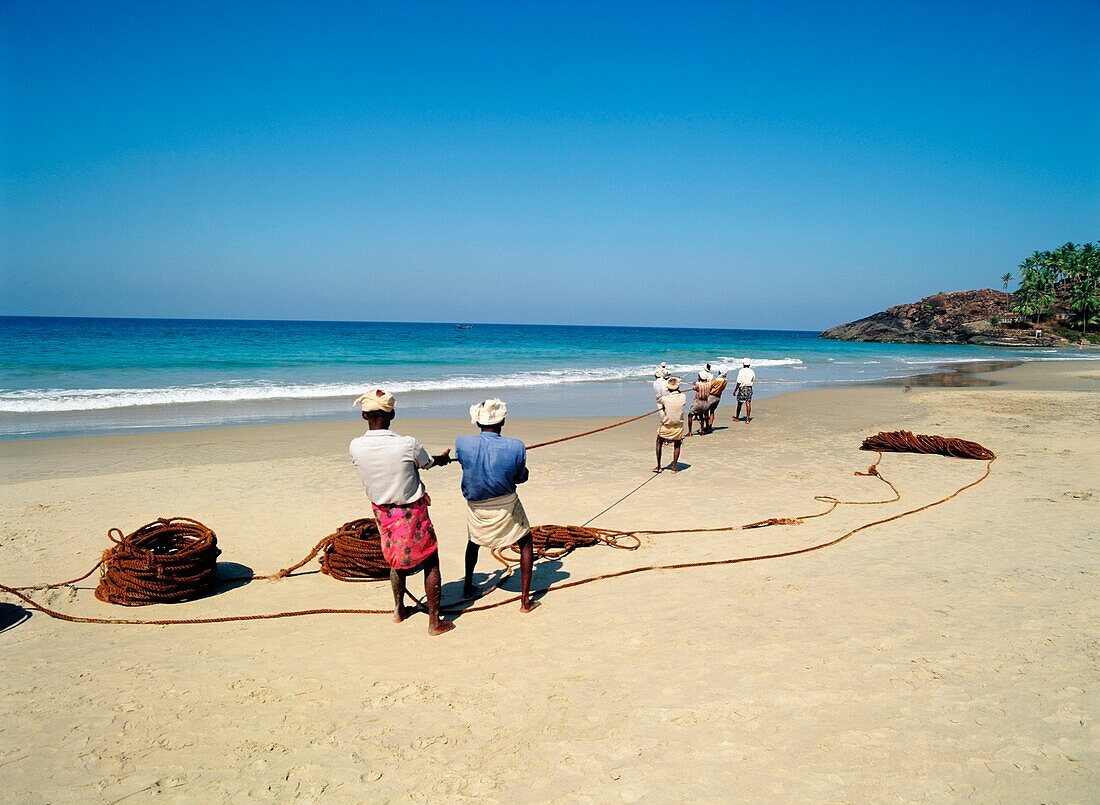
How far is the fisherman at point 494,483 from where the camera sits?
197 inches

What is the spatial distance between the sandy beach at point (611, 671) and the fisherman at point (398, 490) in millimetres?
583

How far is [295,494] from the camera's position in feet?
30.1

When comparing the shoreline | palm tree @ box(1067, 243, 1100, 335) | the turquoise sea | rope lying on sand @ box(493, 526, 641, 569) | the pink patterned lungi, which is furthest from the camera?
palm tree @ box(1067, 243, 1100, 335)

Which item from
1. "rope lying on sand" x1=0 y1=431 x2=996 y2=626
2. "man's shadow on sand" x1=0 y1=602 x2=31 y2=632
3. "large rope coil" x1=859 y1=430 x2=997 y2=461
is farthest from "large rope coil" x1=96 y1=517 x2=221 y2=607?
"large rope coil" x1=859 y1=430 x2=997 y2=461

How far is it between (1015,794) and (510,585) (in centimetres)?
398

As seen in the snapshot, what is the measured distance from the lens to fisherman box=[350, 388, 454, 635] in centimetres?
464

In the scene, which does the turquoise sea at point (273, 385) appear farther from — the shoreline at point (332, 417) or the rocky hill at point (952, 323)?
the rocky hill at point (952, 323)

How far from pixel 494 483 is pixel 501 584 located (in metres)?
1.49

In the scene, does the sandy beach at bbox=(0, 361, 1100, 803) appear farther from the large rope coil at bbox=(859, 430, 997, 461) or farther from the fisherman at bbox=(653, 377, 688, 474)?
the large rope coil at bbox=(859, 430, 997, 461)

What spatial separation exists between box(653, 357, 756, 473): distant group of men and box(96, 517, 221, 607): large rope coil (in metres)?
6.79

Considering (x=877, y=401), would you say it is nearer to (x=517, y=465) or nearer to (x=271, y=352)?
(x=517, y=465)

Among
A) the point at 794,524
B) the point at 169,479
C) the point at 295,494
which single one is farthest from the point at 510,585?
the point at 169,479

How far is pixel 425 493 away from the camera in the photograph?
16.4 ft

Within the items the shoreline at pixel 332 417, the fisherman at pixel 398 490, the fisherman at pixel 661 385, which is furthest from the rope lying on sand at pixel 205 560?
the shoreline at pixel 332 417
